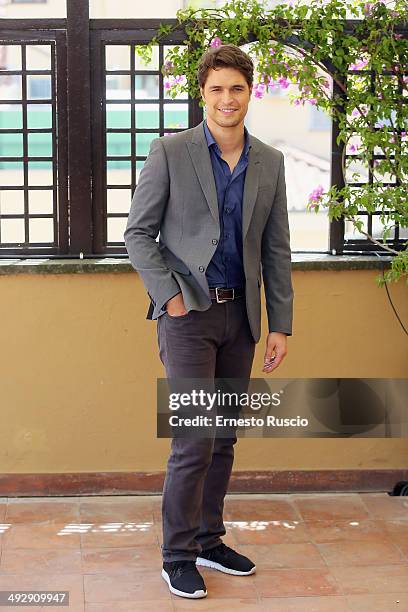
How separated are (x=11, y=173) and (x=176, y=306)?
4.56 feet

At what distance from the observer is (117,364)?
4.20 m

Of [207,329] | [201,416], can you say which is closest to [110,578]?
[201,416]

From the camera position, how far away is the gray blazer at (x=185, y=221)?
3.19 m

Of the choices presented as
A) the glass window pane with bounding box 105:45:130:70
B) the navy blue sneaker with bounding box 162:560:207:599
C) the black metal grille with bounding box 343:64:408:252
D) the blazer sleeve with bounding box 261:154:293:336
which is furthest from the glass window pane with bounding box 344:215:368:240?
the navy blue sneaker with bounding box 162:560:207:599

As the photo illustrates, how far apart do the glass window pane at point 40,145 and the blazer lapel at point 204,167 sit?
1114 mm

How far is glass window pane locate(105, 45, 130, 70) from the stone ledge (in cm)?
77

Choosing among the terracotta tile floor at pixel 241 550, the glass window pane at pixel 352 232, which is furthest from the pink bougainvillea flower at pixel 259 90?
the terracotta tile floor at pixel 241 550

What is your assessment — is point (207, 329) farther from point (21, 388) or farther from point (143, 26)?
point (143, 26)

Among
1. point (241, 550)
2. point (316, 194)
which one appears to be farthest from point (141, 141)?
point (241, 550)

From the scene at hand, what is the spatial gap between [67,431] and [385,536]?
4.32 feet

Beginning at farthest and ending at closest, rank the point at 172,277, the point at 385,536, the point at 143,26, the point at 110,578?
the point at 143,26 → the point at 385,536 → the point at 110,578 → the point at 172,277

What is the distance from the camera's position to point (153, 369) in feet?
13.8

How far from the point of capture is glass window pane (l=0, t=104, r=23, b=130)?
13.8 feet

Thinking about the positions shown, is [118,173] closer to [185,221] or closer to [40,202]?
[40,202]
